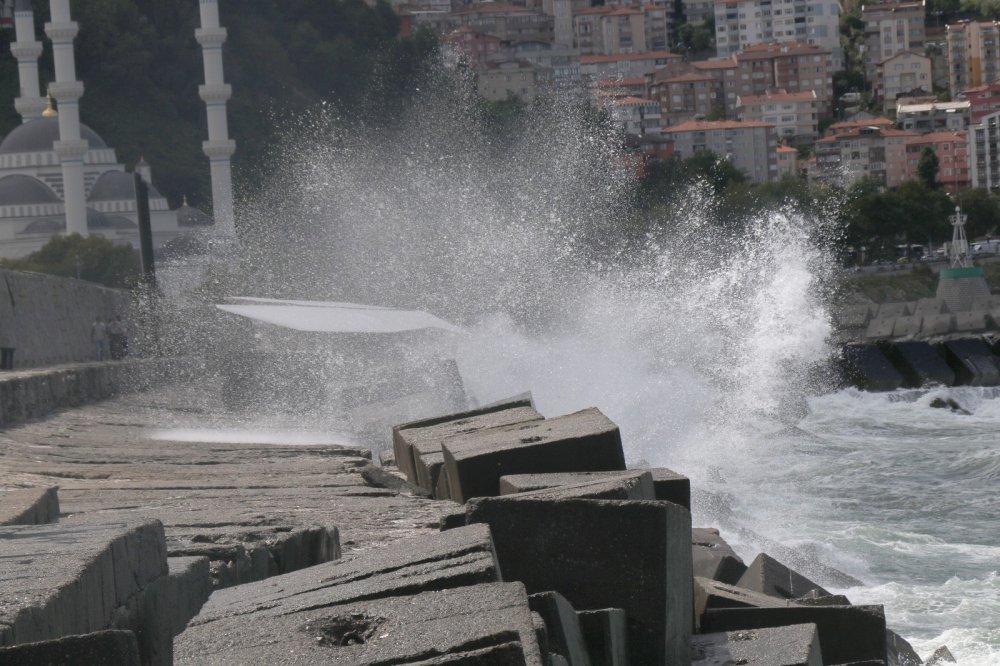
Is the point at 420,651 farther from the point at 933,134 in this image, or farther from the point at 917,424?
the point at 933,134

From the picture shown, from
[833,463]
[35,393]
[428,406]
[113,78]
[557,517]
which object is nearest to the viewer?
[557,517]

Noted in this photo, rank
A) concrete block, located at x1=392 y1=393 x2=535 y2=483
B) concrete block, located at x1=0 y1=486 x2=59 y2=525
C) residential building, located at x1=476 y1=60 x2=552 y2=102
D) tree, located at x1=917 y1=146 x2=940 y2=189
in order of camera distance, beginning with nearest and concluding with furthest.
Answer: concrete block, located at x1=0 y1=486 x2=59 y2=525
concrete block, located at x1=392 y1=393 x2=535 y2=483
tree, located at x1=917 y1=146 x2=940 y2=189
residential building, located at x1=476 y1=60 x2=552 y2=102

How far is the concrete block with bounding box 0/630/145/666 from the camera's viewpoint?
241 centimetres

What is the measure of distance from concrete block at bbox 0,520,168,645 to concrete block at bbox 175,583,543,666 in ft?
0.70

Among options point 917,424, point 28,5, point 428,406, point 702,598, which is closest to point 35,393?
point 428,406

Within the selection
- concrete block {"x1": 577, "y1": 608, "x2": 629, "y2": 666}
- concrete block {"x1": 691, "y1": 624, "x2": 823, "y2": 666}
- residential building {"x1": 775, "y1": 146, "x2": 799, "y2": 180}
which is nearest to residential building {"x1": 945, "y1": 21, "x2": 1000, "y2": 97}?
residential building {"x1": 775, "y1": 146, "x2": 799, "y2": 180}

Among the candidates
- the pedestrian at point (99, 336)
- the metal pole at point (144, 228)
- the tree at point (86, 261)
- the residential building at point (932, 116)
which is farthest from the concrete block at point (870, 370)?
the residential building at point (932, 116)

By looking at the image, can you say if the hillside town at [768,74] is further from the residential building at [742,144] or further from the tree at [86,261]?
the tree at [86,261]

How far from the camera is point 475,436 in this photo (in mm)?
5734

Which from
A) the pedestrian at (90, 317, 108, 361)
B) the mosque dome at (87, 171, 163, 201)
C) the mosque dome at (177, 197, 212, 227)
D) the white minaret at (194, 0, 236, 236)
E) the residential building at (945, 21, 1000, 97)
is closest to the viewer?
the pedestrian at (90, 317, 108, 361)

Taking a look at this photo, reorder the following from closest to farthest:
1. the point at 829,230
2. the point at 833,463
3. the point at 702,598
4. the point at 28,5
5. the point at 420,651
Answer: the point at 420,651, the point at 702,598, the point at 833,463, the point at 28,5, the point at 829,230

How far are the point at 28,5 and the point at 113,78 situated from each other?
14.7m

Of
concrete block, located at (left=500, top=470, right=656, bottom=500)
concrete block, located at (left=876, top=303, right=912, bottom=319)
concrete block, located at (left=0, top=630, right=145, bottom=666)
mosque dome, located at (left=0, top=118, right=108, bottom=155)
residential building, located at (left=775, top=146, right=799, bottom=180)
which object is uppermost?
mosque dome, located at (left=0, top=118, right=108, bottom=155)

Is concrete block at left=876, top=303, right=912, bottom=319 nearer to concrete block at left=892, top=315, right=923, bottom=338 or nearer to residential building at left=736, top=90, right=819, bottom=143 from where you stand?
concrete block at left=892, top=315, right=923, bottom=338
